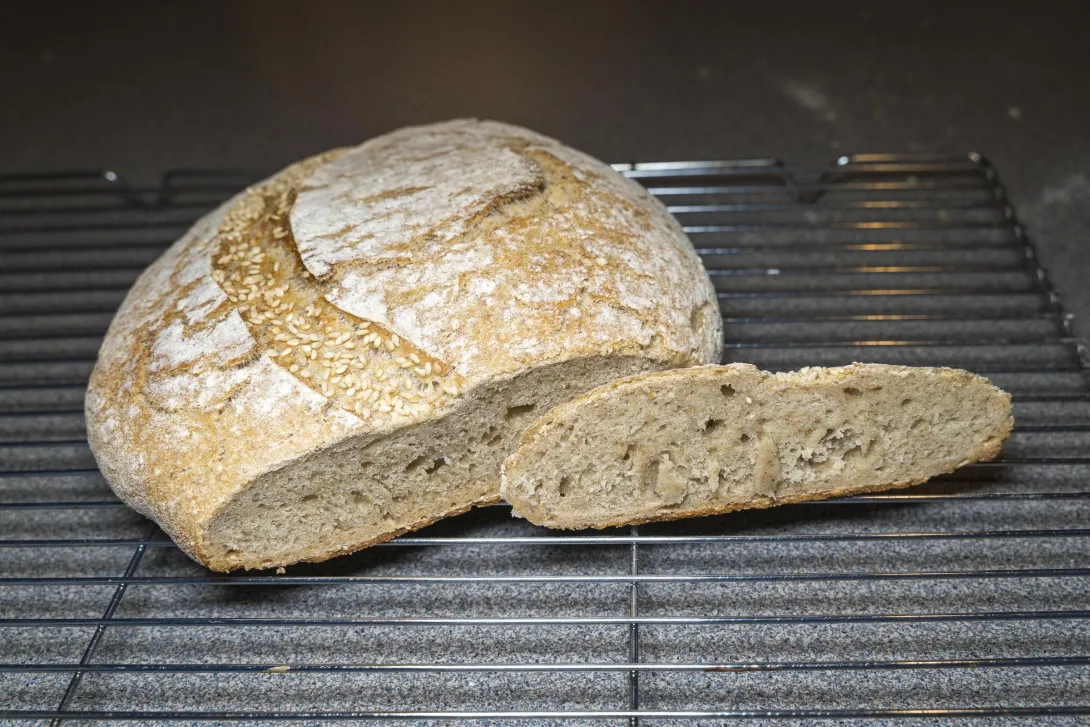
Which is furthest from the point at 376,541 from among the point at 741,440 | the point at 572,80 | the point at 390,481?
the point at 572,80

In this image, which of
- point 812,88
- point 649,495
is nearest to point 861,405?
point 649,495

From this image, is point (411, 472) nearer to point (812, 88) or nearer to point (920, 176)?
point (920, 176)

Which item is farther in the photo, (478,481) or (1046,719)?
(478,481)

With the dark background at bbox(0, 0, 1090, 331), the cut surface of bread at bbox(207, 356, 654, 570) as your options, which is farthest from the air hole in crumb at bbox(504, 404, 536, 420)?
the dark background at bbox(0, 0, 1090, 331)

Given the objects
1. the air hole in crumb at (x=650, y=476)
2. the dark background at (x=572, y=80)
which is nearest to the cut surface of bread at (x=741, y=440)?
the air hole in crumb at (x=650, y=476)

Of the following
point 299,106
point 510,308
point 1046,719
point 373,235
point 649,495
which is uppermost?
point 299,106

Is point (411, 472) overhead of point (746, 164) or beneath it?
beneath

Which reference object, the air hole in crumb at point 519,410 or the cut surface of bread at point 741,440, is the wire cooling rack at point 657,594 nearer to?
the cut surface of bread at point 741,440
